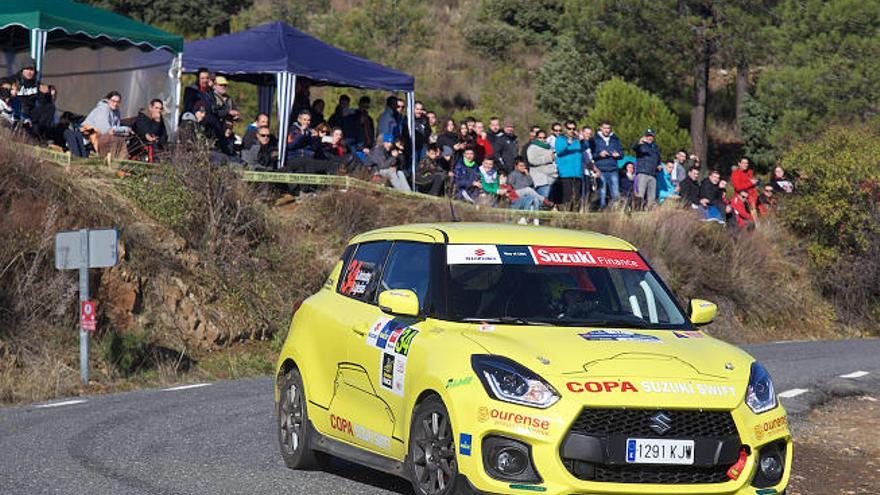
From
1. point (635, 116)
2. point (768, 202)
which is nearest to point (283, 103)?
point (768, 202)

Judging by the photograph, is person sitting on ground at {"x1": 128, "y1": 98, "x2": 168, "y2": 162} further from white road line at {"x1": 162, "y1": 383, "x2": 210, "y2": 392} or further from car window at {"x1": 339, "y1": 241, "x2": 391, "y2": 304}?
car window at {"x1": 339, "y1": 241, "x2": 391, "y2": 304}

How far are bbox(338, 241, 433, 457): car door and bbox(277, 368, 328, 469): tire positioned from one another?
0.84 meters

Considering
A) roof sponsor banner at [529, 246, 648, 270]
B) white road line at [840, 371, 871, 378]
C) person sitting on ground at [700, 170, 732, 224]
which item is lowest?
white road line at [840, 371, 871, 378]

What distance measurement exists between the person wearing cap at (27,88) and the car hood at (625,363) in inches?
549

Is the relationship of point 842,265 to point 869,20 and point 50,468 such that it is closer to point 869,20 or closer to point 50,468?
point 869,20

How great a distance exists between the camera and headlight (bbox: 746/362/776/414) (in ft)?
27.4

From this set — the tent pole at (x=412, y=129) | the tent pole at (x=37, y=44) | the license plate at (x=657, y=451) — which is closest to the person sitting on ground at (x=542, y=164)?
the tent pole at (x=412, y=129)

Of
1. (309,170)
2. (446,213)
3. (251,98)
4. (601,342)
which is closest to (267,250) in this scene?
(309,170)

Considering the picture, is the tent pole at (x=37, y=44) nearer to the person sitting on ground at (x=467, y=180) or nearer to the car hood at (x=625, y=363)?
the person sitting on ground at (x=467, y=180)

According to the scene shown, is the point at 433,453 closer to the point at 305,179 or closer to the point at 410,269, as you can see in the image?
the point at 410,269

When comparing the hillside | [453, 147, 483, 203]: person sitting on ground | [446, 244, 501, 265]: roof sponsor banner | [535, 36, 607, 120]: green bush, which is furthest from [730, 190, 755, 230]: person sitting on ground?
[535, 36, 607, 120]: green bush

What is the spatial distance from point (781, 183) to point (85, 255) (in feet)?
61.3

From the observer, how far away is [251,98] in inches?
2098

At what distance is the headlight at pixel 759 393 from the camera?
27.4 ft
